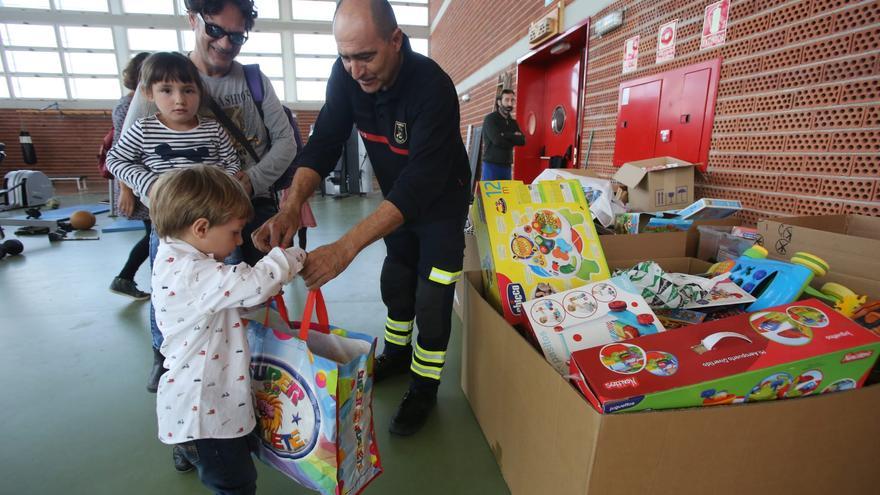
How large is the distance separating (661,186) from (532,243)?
4.32ft

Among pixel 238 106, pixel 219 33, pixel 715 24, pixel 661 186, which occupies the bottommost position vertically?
pixel 661 186

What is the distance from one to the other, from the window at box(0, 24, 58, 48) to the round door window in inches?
603

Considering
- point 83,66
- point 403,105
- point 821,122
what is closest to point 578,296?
point 403,105

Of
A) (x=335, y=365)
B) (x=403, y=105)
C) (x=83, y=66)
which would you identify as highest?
(x=83, y=66)

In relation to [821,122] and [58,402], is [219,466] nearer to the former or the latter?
[58,402]

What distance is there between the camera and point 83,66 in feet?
40.3

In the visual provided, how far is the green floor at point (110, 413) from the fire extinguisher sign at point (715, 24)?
228 centimetres

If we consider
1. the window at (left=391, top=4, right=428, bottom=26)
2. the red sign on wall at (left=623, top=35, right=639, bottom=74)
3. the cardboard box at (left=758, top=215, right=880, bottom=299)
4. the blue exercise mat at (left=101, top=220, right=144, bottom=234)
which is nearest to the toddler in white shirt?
the cardboard box at (left=758, top=215, right=880, bottom=299)

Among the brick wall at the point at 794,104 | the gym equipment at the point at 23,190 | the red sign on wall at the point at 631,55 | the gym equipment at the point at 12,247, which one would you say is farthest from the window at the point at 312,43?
the brick wall at the point at 794,104

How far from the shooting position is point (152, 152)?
141 cm

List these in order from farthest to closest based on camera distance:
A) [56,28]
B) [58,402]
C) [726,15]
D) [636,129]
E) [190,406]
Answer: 1. [56,28]
2. [636,129]
3. [726,15]
4. [58,402]
5. [190,406]

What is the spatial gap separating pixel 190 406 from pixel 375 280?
7.87ft

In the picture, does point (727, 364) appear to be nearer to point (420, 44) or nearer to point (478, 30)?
point (478, 30)

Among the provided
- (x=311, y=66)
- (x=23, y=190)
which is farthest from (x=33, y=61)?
(x=23, y=190)
